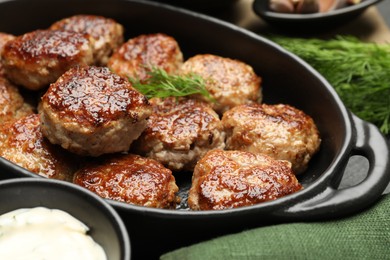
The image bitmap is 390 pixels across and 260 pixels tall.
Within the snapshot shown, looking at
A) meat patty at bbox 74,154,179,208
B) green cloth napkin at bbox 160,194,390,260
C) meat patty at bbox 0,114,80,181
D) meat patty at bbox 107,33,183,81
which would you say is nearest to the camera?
green cloth napkin at bbox 160,194,390,260

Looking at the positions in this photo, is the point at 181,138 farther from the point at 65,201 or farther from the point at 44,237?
the point at 44,237

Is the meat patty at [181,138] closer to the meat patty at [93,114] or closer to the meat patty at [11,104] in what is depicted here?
the meat patty at [93,114]

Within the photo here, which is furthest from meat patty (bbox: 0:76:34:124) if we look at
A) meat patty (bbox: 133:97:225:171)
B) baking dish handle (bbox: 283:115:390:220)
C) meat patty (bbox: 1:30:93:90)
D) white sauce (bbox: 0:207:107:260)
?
baking dish handle (bbox: 283:115:390:220)

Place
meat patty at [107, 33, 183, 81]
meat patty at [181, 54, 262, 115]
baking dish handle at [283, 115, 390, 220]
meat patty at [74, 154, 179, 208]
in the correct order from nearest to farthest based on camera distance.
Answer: baking dish handle at [283, 115, 390, 220] → meat patty at [74, 154, 179, 208] → meat patty at [181, 54, 262, 115] → meat patty at [107, 33, 183, 81]

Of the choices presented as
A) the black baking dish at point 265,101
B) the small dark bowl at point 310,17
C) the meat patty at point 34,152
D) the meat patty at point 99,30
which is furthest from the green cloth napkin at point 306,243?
the small dark bowl at point 310,17

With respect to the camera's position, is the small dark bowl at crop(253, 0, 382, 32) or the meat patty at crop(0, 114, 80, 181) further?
the small dark bowl at crop(253, 0, 382, 32)

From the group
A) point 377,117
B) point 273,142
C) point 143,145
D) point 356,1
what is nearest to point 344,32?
point 356,1

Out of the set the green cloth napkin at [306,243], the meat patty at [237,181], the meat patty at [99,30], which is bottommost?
the green cloth napkin at [306,243]

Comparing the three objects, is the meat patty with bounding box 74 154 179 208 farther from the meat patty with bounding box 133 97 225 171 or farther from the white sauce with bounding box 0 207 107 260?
the white sauce with bounding box 0 207 107 260
